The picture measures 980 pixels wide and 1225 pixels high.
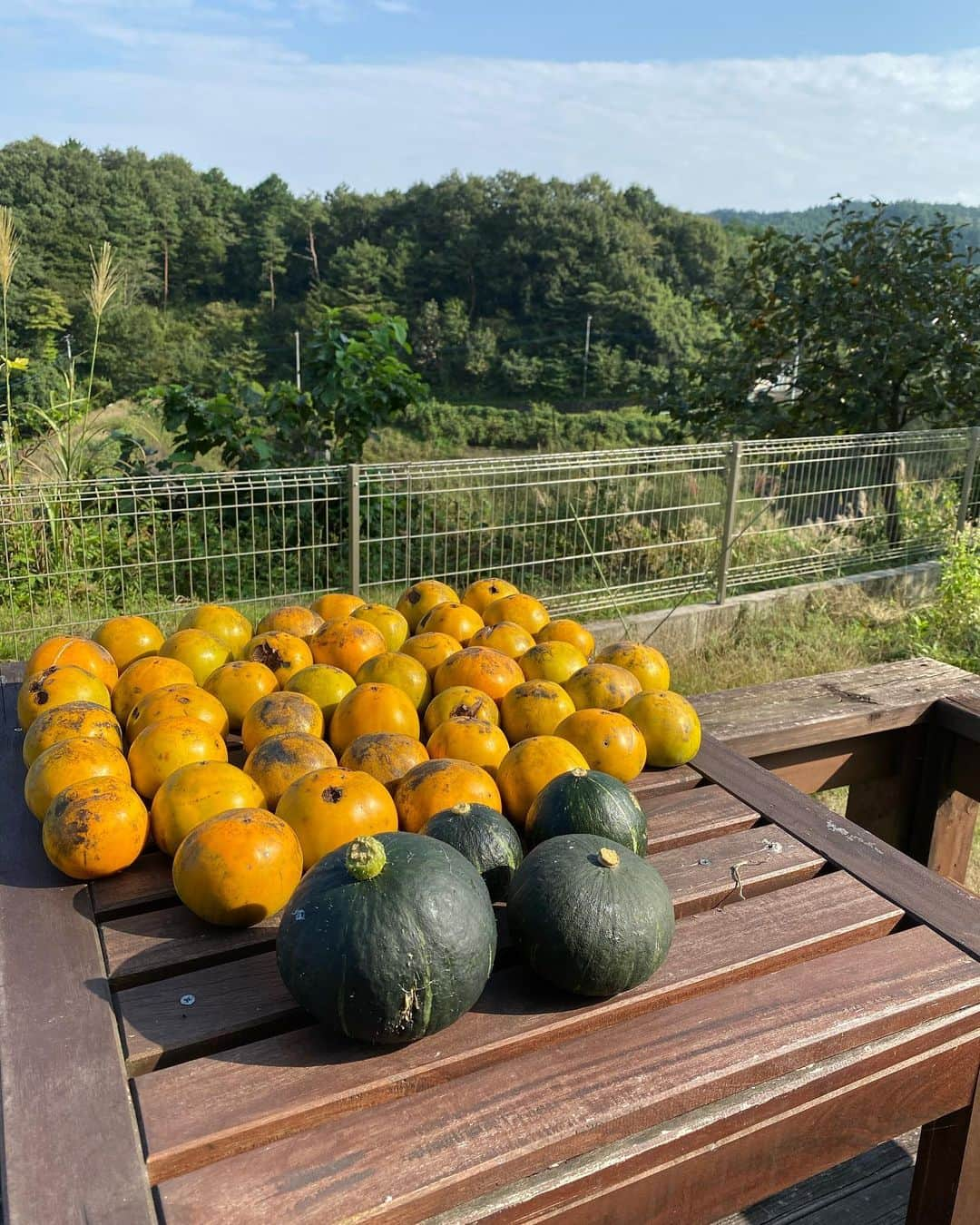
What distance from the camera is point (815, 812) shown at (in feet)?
6.46

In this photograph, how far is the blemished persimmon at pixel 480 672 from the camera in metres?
2.06

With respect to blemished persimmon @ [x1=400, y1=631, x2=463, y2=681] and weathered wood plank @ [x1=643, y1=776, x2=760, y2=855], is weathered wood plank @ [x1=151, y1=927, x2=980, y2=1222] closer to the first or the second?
weathered wood plank @ [x1=643, y1=776, x2=760, y2=855]

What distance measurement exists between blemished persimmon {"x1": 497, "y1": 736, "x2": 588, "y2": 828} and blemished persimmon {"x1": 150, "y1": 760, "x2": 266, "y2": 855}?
18.3 inches

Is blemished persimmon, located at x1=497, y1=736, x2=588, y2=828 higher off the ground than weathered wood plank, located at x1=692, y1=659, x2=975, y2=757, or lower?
higher

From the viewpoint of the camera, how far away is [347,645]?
2232 millimetres

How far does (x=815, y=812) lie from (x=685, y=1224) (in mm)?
906

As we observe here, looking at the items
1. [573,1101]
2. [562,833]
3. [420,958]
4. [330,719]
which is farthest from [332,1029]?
[330,719]

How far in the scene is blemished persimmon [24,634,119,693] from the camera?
214cm

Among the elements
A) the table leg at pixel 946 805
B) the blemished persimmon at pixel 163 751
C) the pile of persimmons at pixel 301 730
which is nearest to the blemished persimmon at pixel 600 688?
the pile of persimmons at pixel 301 730

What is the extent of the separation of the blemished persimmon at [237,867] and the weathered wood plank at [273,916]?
0.13 ft

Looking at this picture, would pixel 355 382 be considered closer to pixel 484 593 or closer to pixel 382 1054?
pixel 484 593

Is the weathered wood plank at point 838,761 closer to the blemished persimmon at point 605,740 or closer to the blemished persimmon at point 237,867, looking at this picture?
the blemished persimmon at point 605,740

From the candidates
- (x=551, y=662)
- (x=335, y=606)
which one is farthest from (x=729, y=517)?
(x=551, y=662)

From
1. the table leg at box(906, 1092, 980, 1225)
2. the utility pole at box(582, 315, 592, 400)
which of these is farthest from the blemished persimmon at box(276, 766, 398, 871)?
the utility pole at box(582, 315, 592, 400)
